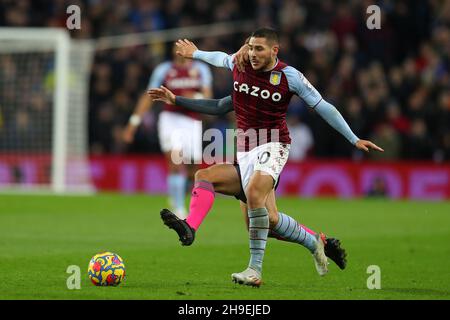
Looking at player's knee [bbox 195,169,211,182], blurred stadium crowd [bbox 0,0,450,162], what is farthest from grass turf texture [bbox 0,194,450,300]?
blurred stadium crowd [bbox 0,0,450,162]

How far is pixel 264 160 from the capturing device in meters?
8.25

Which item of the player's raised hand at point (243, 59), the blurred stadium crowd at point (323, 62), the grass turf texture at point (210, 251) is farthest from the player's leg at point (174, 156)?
the player's raised hand at point (243, 59)

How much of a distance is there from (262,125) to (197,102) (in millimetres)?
766

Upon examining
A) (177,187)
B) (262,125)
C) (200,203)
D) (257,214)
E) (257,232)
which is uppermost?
(177,187)

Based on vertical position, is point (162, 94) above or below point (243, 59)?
below

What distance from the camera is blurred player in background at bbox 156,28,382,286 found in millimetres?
8125

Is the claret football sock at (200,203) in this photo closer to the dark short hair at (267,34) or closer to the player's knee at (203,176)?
the player's knee at (203,176)

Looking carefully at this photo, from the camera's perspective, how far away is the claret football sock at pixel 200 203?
8148 mm

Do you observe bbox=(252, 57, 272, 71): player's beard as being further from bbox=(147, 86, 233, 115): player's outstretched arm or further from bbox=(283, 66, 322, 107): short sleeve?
bbox=(147, 86, 233, 115): player's outstretched arm

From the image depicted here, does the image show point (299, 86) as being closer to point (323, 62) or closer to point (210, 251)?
point (210, 251)

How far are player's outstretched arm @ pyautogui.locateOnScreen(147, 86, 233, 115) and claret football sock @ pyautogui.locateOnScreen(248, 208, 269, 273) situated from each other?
104 cm

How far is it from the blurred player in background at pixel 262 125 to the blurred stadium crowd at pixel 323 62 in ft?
41.0

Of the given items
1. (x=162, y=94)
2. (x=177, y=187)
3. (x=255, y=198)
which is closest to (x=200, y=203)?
(x=255, y=198)
